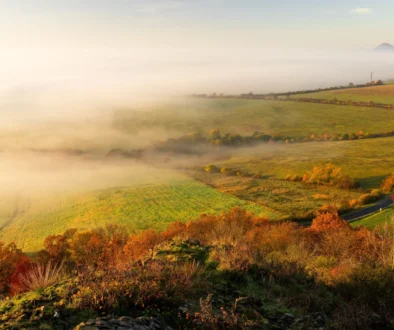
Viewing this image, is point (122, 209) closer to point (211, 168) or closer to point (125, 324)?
point (211, 168)

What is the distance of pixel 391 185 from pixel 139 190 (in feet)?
235

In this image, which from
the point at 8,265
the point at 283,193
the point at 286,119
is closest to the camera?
the point at 8,265

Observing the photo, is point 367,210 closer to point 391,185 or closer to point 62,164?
point 391,185

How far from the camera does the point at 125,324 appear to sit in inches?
256

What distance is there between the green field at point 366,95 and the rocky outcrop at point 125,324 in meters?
173

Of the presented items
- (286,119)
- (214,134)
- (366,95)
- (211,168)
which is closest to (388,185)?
(211,168)

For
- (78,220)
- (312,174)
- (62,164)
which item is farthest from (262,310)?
(62,164)

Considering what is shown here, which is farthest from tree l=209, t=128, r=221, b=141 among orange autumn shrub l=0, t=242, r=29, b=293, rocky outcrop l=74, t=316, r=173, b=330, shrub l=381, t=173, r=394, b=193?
rocky outcrop l=74, t=316, r=173, b=330

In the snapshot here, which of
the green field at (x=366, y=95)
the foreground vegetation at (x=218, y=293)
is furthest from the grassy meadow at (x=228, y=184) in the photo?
the foreground vegetation at (x=218, y=293)

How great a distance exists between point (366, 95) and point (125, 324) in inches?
7299

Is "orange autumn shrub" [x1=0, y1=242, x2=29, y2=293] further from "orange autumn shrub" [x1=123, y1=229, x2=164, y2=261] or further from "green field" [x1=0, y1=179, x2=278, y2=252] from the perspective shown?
"green field" [x1=0, y1=179, x2=278, y2=252]

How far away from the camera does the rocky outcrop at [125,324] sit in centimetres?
629

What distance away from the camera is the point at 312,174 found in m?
100

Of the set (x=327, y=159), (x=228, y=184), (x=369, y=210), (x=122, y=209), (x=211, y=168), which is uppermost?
(x=327, y=159)
